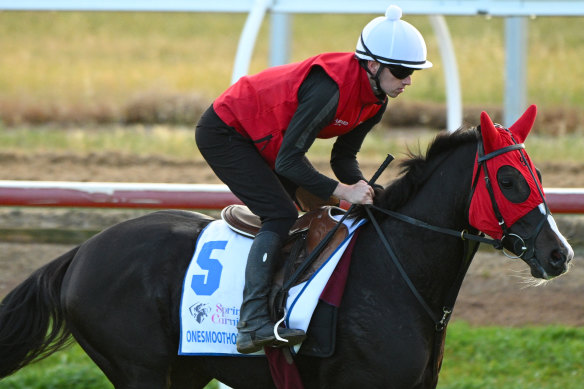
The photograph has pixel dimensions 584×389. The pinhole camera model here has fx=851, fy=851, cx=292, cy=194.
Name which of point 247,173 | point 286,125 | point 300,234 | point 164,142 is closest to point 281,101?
point 286,125

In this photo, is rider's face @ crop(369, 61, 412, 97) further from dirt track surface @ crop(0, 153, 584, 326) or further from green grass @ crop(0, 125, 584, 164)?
green grass @ crop(0, 125, 584, 164)

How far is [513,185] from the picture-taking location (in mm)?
3328

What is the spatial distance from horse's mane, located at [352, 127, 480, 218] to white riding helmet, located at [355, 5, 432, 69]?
33cm

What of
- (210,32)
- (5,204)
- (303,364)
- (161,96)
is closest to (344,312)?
(303,364)

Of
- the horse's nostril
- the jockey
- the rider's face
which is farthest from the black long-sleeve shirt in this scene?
the horse's nostril

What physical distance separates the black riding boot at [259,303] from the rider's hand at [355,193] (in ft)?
1.09

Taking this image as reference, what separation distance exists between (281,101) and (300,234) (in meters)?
0.60

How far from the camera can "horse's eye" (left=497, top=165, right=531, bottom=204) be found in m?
3.31

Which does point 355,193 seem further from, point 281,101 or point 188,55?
point 188,55

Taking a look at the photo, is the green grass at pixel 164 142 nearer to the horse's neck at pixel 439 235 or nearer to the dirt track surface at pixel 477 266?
the dirt track surface at pixel 477 266

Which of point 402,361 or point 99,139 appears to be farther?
point 99,139

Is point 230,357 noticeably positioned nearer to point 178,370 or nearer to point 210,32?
point 178,370

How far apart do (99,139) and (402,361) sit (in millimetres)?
8549

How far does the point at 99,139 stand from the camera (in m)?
11.3
